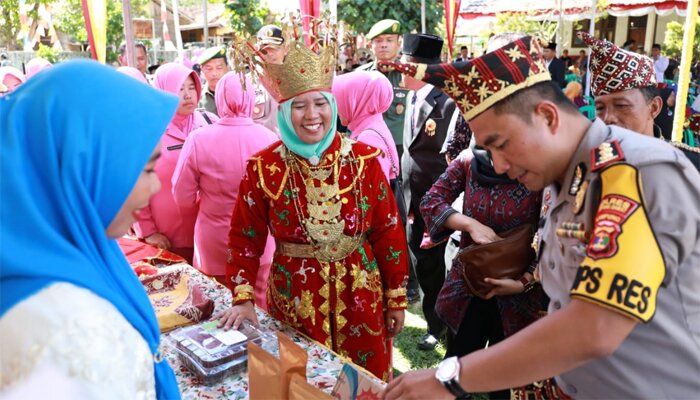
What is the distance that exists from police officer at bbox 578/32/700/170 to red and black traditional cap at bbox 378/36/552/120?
113 cm

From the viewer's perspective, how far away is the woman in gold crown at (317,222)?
2.12 metres

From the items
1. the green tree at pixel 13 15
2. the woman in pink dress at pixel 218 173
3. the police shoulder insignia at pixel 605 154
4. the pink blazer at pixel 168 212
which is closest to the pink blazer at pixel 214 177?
the woman in pink dress at pixel 218 173

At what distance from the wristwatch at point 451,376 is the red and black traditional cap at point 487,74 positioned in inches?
24.5

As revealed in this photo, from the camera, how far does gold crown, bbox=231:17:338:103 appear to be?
217 centimetres

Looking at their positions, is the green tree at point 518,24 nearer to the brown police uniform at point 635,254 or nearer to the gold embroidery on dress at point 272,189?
the gold embroidery on dress at point 272,189

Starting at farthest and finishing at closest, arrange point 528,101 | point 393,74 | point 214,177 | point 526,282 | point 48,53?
point 48,53 → point 393,74 → point 214,177 → point 526,282 → point 528,101

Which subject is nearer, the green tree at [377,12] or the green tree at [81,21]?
the green tree at [377,12]

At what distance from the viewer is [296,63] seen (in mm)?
2158

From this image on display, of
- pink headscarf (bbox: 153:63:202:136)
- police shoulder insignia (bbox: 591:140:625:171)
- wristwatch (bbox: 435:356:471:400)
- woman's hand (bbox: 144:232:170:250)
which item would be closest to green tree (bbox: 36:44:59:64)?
pink headscarf (bbox: 153:63:202:136)

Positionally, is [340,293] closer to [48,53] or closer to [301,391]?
[301,391]

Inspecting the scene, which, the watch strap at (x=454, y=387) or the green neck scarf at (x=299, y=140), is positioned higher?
the green neck scarf at (x=299, y=140)

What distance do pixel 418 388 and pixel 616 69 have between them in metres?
1.77

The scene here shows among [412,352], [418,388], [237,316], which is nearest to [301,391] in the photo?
[418,388]

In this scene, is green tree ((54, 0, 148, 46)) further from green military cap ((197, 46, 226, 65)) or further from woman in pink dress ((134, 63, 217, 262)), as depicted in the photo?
woman in pink dress ((134, 63, 217, 262))
